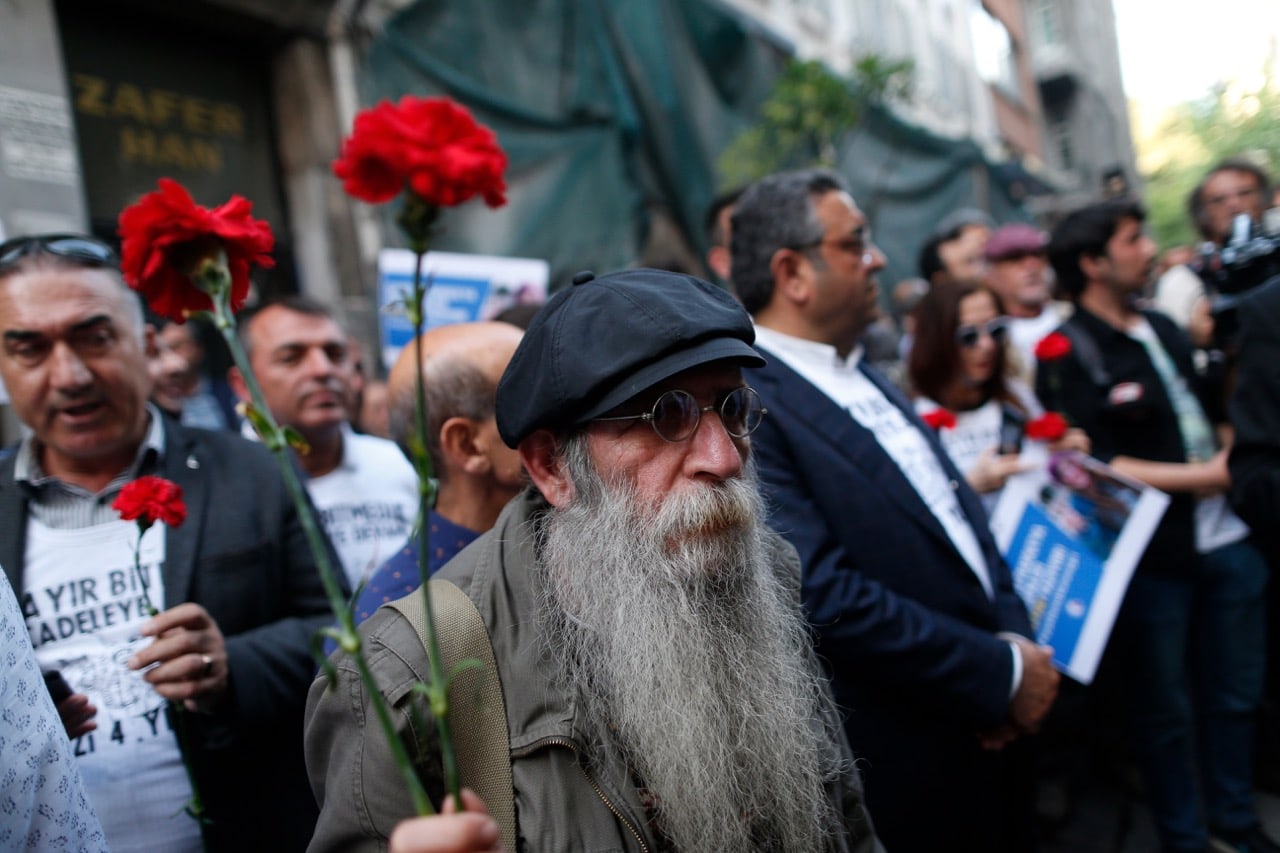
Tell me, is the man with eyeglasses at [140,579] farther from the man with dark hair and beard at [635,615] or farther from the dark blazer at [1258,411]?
the dark blazer at [1258,411]

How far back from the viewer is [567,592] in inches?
62.7

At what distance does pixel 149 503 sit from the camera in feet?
5.61

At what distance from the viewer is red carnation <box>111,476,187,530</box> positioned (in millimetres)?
1684

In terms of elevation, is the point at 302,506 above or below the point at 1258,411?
above

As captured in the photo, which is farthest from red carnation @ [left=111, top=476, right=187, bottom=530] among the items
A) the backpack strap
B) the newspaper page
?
the newspaper page

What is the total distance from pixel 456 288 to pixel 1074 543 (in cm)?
301

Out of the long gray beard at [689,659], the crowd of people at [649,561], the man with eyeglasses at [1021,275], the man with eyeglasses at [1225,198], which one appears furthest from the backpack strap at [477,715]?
the man with eyeglasses at [1021,275]

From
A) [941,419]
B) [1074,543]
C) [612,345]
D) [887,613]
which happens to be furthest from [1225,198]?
[612,345]

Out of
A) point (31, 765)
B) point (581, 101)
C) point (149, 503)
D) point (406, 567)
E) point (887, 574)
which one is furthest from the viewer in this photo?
point (581, 101)

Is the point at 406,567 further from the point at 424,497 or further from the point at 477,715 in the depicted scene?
the point at 424,497

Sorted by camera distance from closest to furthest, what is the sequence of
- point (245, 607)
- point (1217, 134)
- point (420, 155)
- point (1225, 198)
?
1. point (420, 155)
2. point (245, 607)
3. point (1225, 198)
4. point (1217, 134)

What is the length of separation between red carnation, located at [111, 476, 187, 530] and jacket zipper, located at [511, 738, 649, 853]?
0.88 metres

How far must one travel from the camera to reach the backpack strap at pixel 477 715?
1.31 m

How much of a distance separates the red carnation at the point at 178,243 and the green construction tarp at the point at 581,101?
15.4 feet
